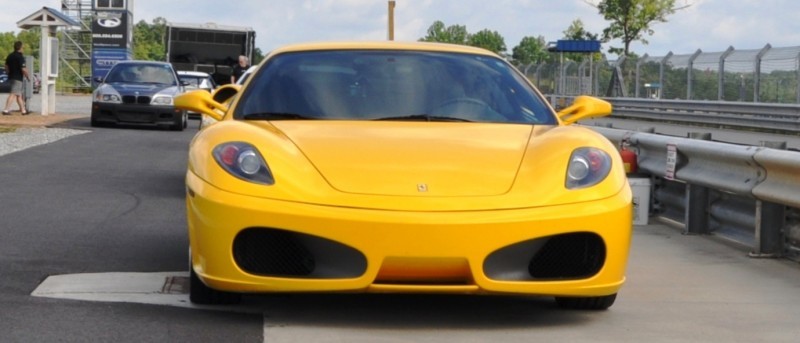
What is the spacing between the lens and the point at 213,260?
5363mm

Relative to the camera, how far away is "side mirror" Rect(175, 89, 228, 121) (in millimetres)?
→ 6715

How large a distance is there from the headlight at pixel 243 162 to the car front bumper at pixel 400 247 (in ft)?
0.39

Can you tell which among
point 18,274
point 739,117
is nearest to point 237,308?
point 18,274

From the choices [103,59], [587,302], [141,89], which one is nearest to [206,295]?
[587,302]

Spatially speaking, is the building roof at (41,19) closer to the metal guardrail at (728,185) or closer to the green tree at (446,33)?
the metal guardrail at (728,185)

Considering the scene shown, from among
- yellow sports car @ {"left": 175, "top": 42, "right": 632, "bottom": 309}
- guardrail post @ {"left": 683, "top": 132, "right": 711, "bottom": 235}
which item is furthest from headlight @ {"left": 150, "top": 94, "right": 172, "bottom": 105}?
yellow sports car @ {"left": 175, "top": 42, "right": 632, "bottom": 309}

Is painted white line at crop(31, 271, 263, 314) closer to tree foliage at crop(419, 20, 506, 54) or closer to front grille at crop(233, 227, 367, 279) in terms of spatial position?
front grille at crop(233, 227, 367, 279)

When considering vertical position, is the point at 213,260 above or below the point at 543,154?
below

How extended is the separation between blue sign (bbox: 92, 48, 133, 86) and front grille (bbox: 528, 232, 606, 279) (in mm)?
53435

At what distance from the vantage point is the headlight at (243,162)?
17.7 ft

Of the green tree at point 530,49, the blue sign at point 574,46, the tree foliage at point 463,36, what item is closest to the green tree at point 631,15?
the blue sign at point 574,46

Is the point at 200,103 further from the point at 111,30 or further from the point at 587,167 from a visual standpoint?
the point at 111,30

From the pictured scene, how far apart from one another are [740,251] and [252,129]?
377 centimetres

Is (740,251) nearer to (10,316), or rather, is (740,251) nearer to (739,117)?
(10,316)
